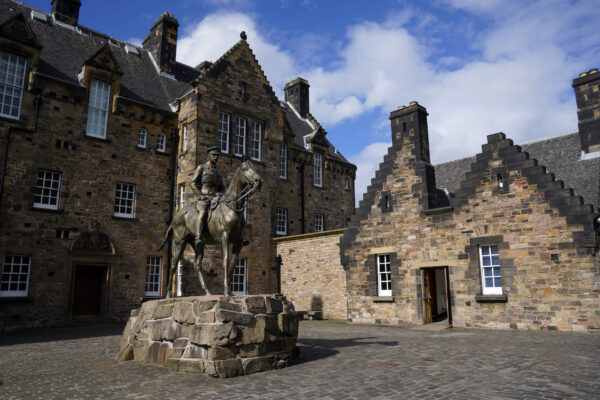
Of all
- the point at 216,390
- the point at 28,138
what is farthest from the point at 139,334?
the point at 28,138

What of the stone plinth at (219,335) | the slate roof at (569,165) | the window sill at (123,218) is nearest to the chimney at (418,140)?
the slate roof at (569,165)

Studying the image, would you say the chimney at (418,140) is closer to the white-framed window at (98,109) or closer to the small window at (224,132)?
the small window at (224,132)

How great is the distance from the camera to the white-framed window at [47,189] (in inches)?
698

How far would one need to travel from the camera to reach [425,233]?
56.0 ft

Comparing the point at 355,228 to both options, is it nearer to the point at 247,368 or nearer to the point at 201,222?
the point at 201,222

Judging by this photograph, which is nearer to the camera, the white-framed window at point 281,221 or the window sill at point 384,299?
the window sill at point 384,299

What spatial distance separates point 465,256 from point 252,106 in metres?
14.3

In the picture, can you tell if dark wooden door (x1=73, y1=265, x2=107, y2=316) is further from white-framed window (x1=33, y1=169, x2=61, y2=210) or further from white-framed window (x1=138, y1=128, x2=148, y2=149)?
white-framed window (x1=138, y1=128, x2=148, y2=149)

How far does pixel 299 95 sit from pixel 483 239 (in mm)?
21895

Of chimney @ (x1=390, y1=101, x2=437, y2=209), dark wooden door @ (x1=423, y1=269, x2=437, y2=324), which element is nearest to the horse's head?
chimney @ (x1=390, y1=101, x2=437, y2=209)

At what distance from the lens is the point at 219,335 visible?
7.36 m

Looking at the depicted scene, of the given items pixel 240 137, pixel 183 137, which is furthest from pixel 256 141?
pixel 183 137

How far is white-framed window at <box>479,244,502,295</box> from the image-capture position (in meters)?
15.3

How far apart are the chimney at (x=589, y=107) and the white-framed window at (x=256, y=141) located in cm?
1592
